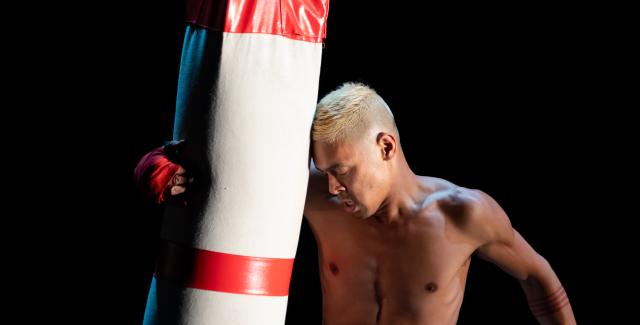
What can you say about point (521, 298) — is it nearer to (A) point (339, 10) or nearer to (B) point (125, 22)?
(A) point (339, 10)

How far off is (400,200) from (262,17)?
65cm

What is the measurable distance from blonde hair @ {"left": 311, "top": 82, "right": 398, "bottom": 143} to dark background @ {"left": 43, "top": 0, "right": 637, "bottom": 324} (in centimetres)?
89

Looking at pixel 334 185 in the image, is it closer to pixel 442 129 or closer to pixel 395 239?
pixel 395 239

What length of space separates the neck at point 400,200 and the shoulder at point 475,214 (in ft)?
0.24

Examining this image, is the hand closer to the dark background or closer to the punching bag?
the punching bag

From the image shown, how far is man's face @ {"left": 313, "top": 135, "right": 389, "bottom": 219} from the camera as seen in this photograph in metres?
1.73

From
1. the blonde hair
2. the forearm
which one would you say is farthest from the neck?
the forearm

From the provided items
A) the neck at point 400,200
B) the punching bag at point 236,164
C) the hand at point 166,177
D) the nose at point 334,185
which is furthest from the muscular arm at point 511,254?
the hand at point 166,177

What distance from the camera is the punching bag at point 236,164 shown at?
1523 mm

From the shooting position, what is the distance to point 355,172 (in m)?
1.80

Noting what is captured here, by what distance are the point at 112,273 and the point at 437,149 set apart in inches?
49.5

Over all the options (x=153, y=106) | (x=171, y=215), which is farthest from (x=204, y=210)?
(x=153, y=106)

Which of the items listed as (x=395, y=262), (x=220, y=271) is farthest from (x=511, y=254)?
(x=220, y=271)

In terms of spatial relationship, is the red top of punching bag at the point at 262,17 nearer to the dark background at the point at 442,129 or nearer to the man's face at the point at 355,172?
the man's face at the point at 355,172
